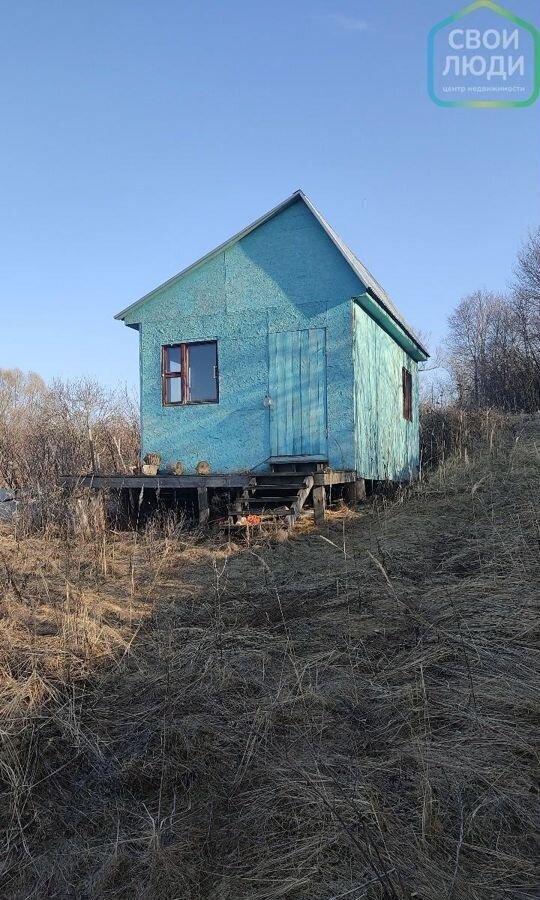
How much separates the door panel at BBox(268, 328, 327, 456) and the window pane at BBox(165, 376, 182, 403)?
181cm

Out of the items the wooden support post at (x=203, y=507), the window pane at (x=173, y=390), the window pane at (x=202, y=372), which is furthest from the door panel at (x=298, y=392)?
the window pane at (x=173, y=390)

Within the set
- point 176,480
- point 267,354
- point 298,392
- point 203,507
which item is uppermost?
point 267,354

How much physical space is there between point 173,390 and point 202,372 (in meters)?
0.63

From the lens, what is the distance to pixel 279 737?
124 inches

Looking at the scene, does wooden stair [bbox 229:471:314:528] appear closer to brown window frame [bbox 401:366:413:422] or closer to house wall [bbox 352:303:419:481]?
house wall [bbox 352:303:419:481]

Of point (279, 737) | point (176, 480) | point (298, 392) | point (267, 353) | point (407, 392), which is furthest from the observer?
point (407, 392)

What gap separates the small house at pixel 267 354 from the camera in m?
10.4

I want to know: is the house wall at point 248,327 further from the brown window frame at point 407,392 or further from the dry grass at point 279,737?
the dry grass at point 279,737

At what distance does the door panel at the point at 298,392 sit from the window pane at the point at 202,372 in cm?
112

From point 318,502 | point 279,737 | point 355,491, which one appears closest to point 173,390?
point 318,502

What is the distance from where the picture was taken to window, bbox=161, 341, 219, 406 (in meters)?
11.2

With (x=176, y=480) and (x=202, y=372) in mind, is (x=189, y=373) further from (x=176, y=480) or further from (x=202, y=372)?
(x=176, y=480)

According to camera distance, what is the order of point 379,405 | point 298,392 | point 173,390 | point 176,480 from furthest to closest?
point 379,405 < point 173,390 < point 298,392 < point 176,480

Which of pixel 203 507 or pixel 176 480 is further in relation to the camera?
pixel 176 480
